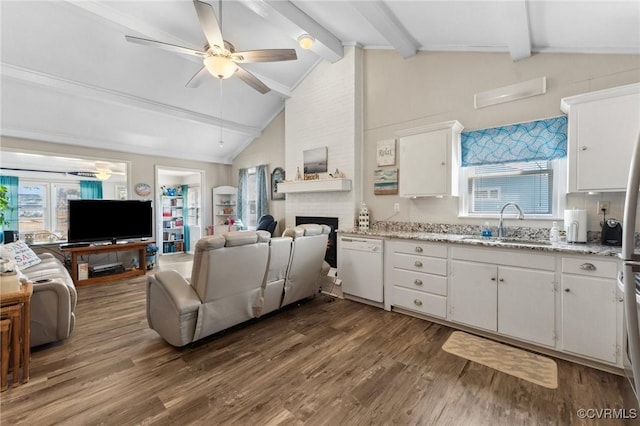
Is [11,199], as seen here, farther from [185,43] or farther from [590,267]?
[590,267]

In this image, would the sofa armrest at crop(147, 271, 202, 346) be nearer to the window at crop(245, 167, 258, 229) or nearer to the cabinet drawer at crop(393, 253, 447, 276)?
the cabinet drawer at crop(393, 253, 447, 276)

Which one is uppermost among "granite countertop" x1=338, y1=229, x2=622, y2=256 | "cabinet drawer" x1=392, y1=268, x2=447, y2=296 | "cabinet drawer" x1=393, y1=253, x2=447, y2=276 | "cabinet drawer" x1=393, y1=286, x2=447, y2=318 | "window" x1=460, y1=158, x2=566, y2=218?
"window" x1=460, y1=158, x2=566, y2=218

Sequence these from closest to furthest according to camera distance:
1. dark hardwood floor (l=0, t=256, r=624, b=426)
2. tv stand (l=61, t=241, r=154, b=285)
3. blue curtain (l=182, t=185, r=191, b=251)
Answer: dark hardwood floor (l=0, t=256, r=624, b=426) → tv stand (l=61, t=241, r=154, b=285) → blue curtain (l=182, t=185, r=191, b=251)

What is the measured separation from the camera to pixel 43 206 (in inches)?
304

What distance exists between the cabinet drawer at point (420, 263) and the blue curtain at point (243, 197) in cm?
449

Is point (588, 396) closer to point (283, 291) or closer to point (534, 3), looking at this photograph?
point (283, 291)

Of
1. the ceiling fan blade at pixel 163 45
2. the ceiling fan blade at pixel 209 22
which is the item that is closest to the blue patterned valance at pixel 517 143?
the ceiling fan blade at pixel 209 22

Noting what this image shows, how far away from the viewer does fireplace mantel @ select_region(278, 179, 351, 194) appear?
419cm

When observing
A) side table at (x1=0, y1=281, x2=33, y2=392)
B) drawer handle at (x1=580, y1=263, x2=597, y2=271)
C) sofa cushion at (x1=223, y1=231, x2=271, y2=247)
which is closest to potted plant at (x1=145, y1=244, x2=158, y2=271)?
side table at (x1=0, y1=281, x2=33, y2=392)

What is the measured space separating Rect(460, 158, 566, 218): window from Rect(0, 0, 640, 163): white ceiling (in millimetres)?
1130

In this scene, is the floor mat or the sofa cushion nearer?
the floor mat

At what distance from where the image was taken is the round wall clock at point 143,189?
5.79 m

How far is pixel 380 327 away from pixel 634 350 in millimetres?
2049

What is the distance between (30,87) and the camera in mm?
3969
